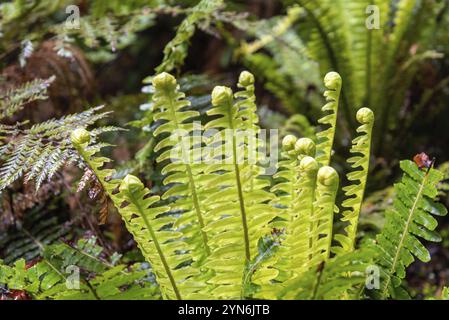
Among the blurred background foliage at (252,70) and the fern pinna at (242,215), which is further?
the blurred background foliage at (252,70)

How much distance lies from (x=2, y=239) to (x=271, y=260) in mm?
576

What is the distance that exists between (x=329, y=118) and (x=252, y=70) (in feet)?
3.13

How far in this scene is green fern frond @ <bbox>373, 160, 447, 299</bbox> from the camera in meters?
0.72

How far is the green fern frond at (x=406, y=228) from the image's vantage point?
724 mm

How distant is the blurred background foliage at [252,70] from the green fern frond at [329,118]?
342 mm

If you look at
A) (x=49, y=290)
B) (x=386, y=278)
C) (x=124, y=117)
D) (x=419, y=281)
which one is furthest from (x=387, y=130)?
(x=49, y=290)

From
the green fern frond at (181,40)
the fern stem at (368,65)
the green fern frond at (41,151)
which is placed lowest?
the fern stem at (368,65)

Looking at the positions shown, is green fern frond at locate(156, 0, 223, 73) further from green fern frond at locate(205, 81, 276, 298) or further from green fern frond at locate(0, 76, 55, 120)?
green fern frond at locate(205, 81, 276, 298)

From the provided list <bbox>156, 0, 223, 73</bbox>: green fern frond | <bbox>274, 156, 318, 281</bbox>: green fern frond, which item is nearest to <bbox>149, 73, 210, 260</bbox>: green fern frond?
<bbox>274, 156, 318, 281</bbox>: green fern frond

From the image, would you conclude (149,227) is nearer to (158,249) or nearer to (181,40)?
(158,249)

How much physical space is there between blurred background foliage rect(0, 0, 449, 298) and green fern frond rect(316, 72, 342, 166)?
1.12 ft

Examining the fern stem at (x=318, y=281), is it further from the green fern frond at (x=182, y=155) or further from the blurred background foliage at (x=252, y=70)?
the blurred background foliage at (x=252, y=70)

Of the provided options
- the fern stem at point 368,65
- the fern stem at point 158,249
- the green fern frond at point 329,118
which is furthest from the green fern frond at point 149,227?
the fern stem at point 368,65

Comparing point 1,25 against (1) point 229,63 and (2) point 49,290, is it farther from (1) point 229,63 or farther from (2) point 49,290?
(1) point 229,63
